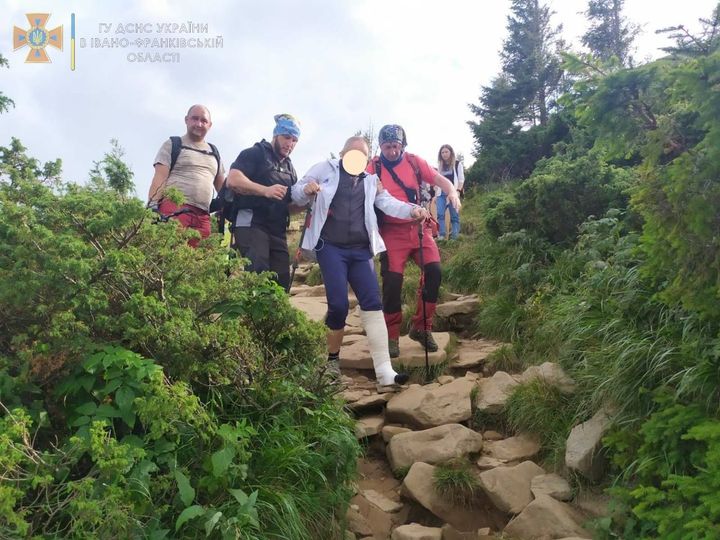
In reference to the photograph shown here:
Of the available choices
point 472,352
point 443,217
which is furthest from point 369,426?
point 443,217

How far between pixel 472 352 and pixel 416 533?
109 inches

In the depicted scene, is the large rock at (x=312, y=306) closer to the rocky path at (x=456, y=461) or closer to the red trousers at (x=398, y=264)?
the red trousers at (x=398, y=264)

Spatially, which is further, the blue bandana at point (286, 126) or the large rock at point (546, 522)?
the blue bandana at point (286, 126)

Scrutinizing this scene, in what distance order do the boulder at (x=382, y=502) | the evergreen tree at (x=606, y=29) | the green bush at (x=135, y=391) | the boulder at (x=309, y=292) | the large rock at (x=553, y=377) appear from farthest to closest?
the evergreen tree at (x=606, y=29) → the boulder at (x=309, y=292) → the large rock at (x=553, y=377) → the boulder at (x=382, y=502) → the green bush at (x=135, y=391)

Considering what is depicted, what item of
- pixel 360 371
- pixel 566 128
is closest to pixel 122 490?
pixel 360 371

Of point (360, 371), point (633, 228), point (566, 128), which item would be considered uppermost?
point (566, 128)

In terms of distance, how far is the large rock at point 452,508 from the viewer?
328 cm

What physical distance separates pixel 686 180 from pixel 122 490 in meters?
2.60

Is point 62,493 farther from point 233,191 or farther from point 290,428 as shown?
point 233,191

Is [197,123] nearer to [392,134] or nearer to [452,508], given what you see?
[392,134]

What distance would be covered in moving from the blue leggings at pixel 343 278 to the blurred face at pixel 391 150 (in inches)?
44.0

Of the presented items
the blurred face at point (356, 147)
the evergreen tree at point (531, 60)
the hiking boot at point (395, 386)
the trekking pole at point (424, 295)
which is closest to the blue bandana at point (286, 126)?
the blurred face at point (356, 147)

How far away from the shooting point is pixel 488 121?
55.6ft

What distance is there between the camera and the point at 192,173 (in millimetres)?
4762
